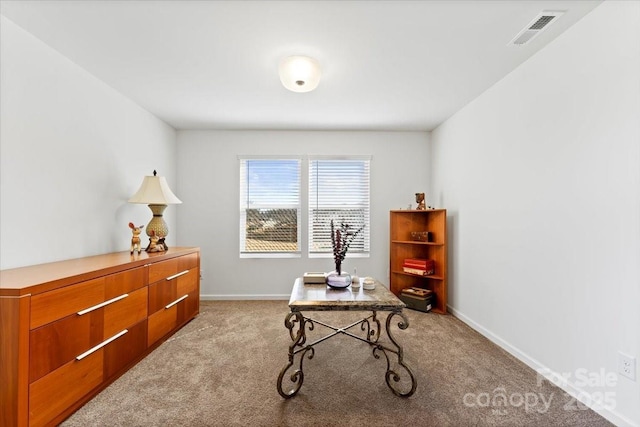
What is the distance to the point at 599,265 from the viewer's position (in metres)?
1.87

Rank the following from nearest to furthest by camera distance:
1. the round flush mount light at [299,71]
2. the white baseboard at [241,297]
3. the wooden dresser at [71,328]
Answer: the wooden dresser at [71,328] → the round flush mount light at [299,71] → the white baseboard at [241,297]

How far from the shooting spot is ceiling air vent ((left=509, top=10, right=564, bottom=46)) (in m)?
1.92

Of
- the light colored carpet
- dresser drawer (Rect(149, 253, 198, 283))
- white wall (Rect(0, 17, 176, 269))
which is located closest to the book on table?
the light colored carpet

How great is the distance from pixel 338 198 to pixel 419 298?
180 centimetres

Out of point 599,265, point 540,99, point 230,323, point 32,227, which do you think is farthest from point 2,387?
point 540,99

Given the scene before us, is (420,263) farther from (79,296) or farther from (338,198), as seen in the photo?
(79,296)

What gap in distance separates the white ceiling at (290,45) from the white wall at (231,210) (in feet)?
3.05

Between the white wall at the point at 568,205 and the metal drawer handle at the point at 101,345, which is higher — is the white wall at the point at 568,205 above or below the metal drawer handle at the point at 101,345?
above

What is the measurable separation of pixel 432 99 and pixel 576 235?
6.53ft

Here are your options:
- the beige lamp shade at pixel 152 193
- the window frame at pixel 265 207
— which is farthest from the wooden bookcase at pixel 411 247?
the beige lamp shade at pixel 152 193

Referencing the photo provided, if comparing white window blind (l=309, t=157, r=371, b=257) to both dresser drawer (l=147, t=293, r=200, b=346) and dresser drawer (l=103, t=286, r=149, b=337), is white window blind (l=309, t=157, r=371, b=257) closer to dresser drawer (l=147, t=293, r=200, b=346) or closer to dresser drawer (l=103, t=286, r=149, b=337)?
dresser drawer (l=147, t=293, r=200, b=346)

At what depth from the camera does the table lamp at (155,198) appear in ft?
10.1

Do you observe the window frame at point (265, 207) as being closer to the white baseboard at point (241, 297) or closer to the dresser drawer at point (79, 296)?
the white baseboard at point (241, 297)

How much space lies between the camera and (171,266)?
3002 mm
